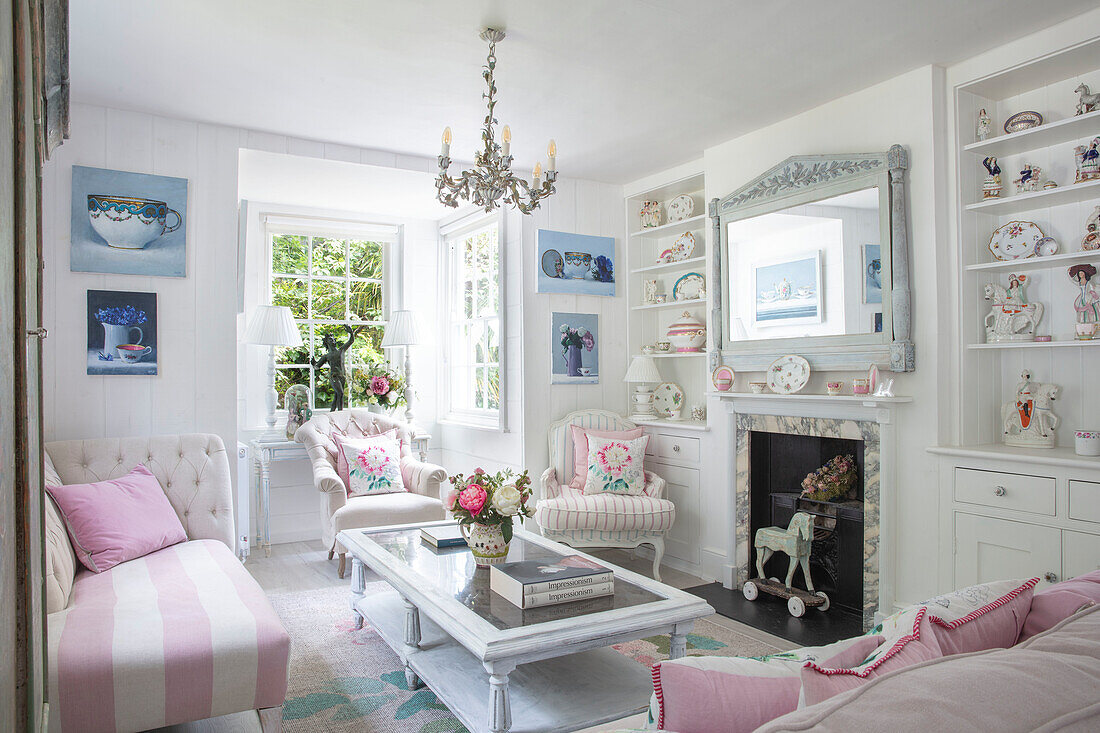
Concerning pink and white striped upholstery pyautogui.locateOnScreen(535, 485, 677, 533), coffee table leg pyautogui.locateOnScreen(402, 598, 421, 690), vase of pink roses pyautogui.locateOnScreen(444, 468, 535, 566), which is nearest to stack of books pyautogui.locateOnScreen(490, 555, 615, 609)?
vase of pink roses pyautogui.locateOnScreen(444, 468, 535, 566)

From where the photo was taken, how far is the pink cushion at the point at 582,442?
4273 millimetres

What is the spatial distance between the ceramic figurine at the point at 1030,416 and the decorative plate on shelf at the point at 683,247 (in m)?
2.10

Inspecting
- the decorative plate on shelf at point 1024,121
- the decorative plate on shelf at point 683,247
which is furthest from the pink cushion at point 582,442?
the decorative plate on shelf at point 1024,121

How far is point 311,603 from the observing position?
11.8ft

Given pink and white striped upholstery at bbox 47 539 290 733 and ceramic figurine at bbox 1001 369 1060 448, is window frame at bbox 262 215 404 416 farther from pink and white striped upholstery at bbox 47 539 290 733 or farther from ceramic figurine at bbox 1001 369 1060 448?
ceramic figurine at bbox 1001 369 1060 448

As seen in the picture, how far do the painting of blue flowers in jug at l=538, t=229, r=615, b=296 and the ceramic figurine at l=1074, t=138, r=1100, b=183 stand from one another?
9.01 ft

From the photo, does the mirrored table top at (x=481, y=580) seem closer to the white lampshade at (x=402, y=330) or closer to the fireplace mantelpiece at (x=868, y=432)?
the fireplace mantelpiece at (x=868, y=432)

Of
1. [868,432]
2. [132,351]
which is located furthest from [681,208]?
[132,351]

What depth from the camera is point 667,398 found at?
4.77 m

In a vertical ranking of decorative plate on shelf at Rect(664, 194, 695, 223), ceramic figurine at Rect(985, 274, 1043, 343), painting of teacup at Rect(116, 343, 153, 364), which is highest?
decorative plate on shelf at Rect(664, 194, 695, 223)

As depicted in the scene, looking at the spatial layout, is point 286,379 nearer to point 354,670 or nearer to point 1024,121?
point 354,670

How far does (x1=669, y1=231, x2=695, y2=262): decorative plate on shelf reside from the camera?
4.54m

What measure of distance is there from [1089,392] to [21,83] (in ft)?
11.4

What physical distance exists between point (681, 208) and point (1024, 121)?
2.09 m
